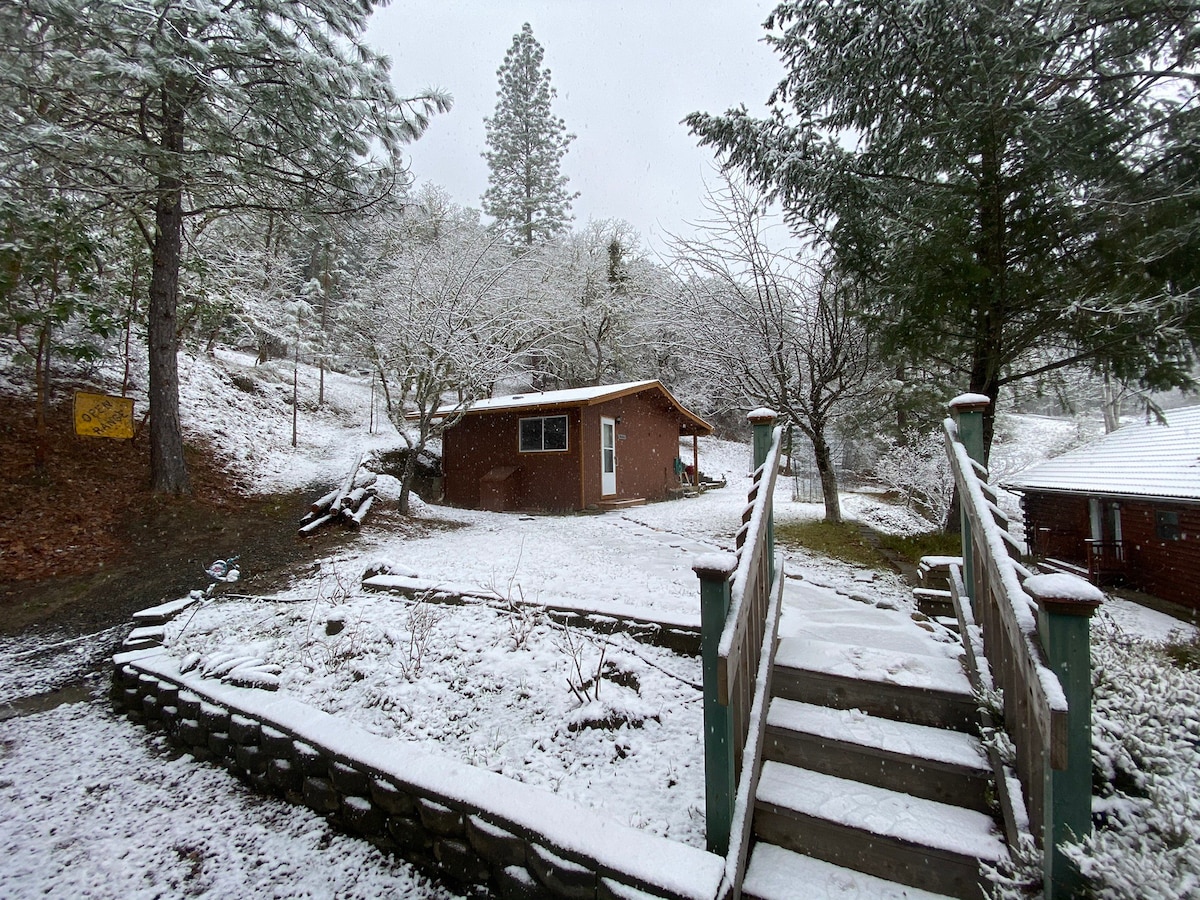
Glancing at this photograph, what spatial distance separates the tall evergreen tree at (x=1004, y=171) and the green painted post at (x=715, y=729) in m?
5.06

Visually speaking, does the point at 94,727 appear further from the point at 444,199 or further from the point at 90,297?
the point at 444,199

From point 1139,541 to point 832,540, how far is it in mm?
6298

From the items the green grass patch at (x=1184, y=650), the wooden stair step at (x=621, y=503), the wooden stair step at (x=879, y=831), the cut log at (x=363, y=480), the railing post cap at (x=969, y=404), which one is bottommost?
the green grass patch at (x=1184, y=650)

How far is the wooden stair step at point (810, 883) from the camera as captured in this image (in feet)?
6.04

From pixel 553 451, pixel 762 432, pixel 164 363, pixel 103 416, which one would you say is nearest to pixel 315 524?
pixel 164 363

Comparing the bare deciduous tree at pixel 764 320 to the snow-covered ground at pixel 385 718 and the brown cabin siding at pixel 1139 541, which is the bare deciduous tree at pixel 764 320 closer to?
the snow-covered ground at pixel 385 718

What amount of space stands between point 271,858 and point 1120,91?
354 inches

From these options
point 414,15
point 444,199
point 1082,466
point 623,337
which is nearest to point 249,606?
point 414,15

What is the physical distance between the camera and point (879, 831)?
1932 millimetres

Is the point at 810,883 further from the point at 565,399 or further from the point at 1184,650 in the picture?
the point at 565,399

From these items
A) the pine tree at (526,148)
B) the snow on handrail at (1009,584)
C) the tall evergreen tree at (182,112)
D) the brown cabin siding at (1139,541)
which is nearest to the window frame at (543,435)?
the tall evergreen tree at (182,112)

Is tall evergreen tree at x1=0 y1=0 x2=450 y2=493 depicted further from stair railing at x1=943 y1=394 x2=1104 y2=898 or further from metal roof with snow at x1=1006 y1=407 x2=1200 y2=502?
metal roof with snow at x1=1006 y1=407 x2=1200 y2=502

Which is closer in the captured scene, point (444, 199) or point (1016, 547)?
point (1016, 547)

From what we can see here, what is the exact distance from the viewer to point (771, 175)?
655 centimetres
